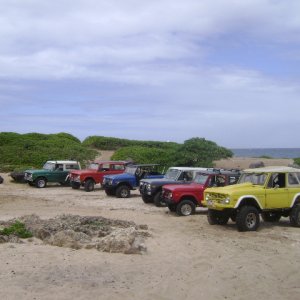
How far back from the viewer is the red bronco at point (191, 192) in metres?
15.9

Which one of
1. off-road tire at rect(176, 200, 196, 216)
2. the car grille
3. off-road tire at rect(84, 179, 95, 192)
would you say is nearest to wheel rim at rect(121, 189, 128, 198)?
off-road tire at rect(84, 179, 95, 192)

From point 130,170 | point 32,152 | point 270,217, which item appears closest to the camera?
point 270,217

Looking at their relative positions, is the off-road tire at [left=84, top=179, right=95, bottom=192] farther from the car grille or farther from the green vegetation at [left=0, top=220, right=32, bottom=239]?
→ the green vegetation at [left=0, top=220, right=32, bottom=239]

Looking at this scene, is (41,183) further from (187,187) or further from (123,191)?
(187,187)

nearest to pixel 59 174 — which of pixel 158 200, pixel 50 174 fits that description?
pixel 50 174

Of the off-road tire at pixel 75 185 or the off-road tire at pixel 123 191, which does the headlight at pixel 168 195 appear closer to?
the off-road tire at pixel 123 191

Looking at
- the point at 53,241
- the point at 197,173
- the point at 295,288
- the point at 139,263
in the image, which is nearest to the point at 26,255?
the point at 53,241

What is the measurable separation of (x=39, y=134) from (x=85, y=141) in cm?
516

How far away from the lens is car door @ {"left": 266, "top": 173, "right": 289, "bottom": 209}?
13367 mm

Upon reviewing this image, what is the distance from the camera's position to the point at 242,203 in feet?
42.9

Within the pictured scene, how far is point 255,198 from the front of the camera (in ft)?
42.9

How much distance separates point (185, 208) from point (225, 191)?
322 cm

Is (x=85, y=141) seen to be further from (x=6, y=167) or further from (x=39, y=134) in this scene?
(x=6, y=167)

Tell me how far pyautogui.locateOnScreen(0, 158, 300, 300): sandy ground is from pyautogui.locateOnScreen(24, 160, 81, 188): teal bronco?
14306mm
